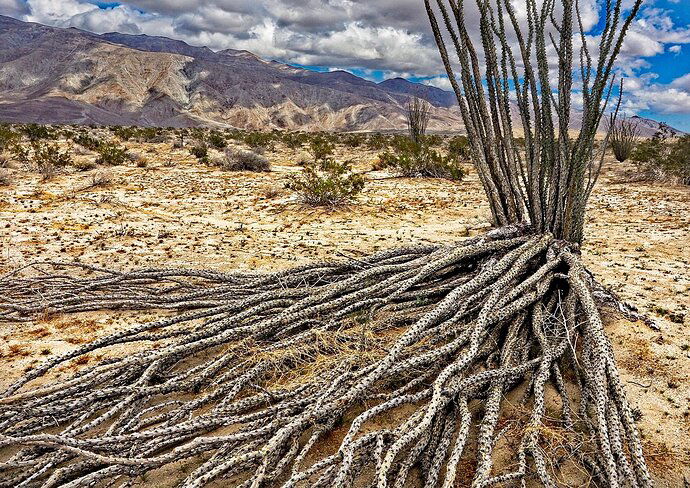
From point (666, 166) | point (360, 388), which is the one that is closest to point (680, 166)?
→ point (666, 166)

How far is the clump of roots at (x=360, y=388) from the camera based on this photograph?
74.4 inches

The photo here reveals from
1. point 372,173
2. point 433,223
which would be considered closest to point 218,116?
point 372,173

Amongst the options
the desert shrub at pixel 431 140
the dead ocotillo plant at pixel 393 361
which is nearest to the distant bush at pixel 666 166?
the desert shrub at pixel 431 140

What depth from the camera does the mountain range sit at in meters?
103

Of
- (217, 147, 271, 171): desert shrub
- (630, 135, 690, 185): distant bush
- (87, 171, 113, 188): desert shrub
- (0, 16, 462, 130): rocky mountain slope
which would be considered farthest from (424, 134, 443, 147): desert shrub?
(0, 16, 462, 130): rocky mountain slope

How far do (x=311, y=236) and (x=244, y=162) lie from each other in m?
8.58

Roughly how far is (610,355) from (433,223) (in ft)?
17.1

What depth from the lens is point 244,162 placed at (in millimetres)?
14414

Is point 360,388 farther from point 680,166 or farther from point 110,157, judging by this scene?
point 110,157

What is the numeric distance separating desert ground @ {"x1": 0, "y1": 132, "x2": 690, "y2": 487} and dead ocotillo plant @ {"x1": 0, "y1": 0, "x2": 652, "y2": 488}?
34 centimetres

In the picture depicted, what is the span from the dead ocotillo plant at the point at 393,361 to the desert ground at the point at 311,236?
1.10ft

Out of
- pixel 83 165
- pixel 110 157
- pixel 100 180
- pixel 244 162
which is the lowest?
pixel 100 180

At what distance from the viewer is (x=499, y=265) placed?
10.4 feet

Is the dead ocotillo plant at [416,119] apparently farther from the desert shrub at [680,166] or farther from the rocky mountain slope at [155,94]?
the rocky mountain slope at [155,94]
